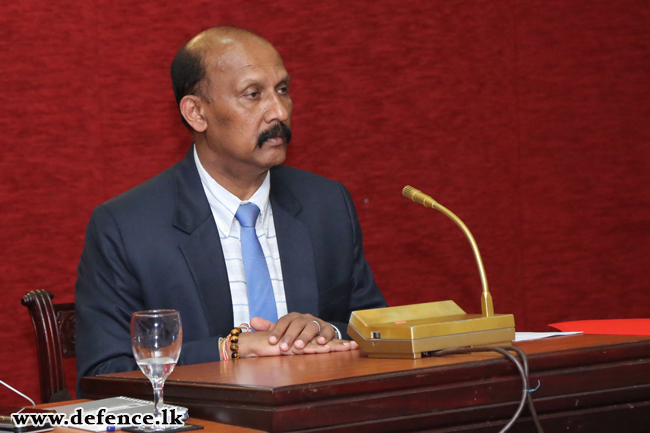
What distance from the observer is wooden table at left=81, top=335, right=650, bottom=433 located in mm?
1045

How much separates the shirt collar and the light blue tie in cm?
2

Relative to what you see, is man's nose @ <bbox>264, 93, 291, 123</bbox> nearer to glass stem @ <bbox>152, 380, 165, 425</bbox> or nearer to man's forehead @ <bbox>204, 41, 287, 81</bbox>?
man's forehead @ <bbox>204, 41, 287, 81</bbox>

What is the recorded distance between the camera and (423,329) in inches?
51.6

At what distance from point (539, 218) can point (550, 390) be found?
7.87ft

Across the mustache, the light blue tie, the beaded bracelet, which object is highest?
the mustache

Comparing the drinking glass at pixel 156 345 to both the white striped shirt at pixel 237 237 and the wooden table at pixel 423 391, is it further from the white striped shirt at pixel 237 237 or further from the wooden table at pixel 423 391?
the white striped shirt at pixel 237 237

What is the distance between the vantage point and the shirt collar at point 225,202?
2.07 metres

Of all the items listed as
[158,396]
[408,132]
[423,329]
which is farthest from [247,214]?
[408,132]

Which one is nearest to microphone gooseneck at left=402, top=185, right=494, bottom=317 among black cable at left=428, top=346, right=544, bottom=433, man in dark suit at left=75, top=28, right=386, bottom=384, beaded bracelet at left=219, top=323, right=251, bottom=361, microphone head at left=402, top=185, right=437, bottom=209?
microphone head at left=402, top=185, right=437, bottom=209

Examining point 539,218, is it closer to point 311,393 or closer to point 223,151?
point 223,151

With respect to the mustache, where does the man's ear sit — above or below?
above

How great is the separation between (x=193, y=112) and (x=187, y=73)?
11cm

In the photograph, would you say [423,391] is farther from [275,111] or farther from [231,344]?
[275,111]

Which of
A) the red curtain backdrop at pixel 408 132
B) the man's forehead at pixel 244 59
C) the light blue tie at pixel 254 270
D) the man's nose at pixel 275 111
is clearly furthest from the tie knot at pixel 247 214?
the red curtain backdrop at pixel 408 132
